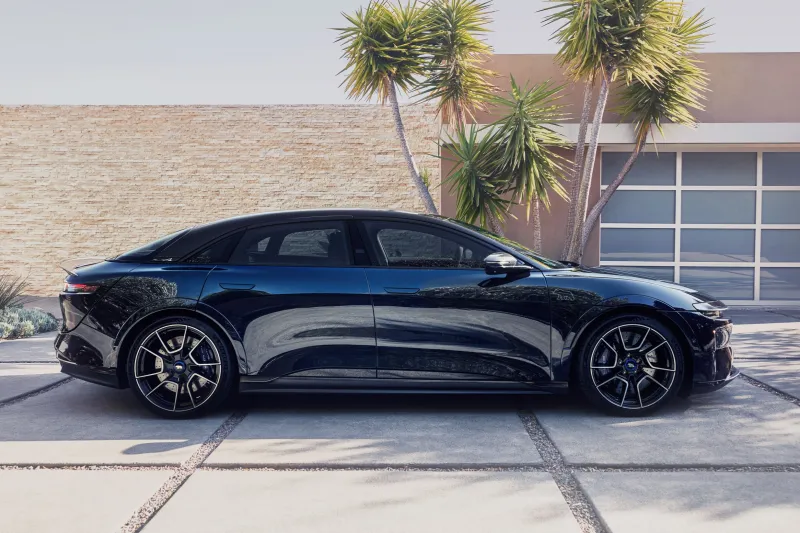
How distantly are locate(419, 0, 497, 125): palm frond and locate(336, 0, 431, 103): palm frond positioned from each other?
0.16 m

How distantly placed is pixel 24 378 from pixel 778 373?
636 cm

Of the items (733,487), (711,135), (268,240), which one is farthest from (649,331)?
(711,135)

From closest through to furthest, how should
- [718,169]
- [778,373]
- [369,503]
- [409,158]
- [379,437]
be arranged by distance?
1. [369,503]
2. [379,437]
3. [778,373]
4. [409,158]
5. [718,169]

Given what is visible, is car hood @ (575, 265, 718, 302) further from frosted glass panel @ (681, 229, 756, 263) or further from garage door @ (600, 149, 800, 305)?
frosted glass panel @ (681, 229, 756, 263)

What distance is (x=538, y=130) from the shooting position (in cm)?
944

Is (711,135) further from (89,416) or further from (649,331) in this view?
(89,416)

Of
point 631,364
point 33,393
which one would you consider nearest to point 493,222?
point 631,364

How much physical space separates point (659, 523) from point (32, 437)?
354cm

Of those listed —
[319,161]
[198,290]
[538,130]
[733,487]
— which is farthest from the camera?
[319,161]

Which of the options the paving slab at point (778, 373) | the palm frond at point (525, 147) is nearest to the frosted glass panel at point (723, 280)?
the palm frond at point (525, 147)

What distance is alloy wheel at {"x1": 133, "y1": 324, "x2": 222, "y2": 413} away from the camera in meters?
4.94

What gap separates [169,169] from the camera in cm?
1428

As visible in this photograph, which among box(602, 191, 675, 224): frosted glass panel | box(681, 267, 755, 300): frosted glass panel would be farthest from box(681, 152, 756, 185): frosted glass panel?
box(681, 267, 755, 300): frosted glass panel

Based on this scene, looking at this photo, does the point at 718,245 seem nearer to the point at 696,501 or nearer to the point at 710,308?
the point at 710,308
